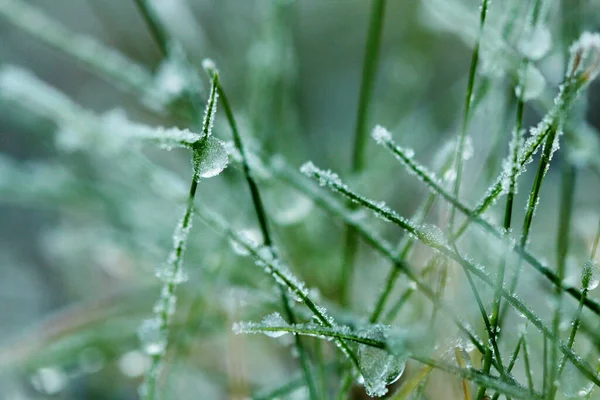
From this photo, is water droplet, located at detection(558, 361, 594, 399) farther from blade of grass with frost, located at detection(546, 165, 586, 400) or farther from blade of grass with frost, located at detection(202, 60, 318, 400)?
blade of grass with frost, located at detection(202, 60, 318, 400)

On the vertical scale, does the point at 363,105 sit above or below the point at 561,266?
above

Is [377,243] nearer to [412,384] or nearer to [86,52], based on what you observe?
[412,384]

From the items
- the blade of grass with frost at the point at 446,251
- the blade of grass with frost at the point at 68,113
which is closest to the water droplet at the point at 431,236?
the blade of grass with frost at the point at 446,251

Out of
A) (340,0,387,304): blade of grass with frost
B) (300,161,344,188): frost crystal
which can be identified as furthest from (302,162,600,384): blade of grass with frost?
(340,0,387,304): blade of grass with frost

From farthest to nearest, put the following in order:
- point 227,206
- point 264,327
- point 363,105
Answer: point 227,206
point 363,105
point 264,327

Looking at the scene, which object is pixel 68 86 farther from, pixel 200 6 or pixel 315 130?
pixel 315 130

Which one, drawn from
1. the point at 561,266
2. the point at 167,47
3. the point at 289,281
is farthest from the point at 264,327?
the point at 167,47

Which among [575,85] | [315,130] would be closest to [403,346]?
[575,85]
